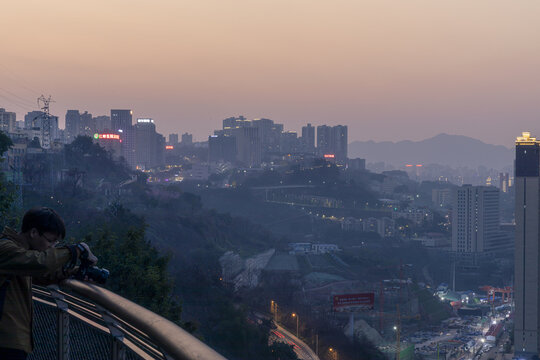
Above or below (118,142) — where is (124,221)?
below

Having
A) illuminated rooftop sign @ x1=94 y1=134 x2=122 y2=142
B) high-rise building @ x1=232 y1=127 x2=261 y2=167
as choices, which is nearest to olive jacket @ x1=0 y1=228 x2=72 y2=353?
illuminated rooftop sign @ x1=94 y1=134 x2=122 y2=142

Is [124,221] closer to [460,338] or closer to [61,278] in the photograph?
[61,278]

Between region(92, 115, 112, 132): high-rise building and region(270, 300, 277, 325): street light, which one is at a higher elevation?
region(92, 115, 112, 132): high-rise building

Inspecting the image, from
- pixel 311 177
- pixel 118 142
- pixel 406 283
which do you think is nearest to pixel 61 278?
pixel 406 283

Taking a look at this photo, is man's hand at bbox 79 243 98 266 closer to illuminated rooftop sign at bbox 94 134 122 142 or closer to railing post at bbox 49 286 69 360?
railing post at bbox 49 286 69 360

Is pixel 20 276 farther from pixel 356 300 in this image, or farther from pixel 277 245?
pixel 277 245

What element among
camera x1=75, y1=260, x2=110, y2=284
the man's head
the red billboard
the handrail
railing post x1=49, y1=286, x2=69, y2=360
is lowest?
the red billboard

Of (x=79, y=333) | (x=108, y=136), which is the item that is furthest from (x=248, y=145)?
(x=79, y=333)
